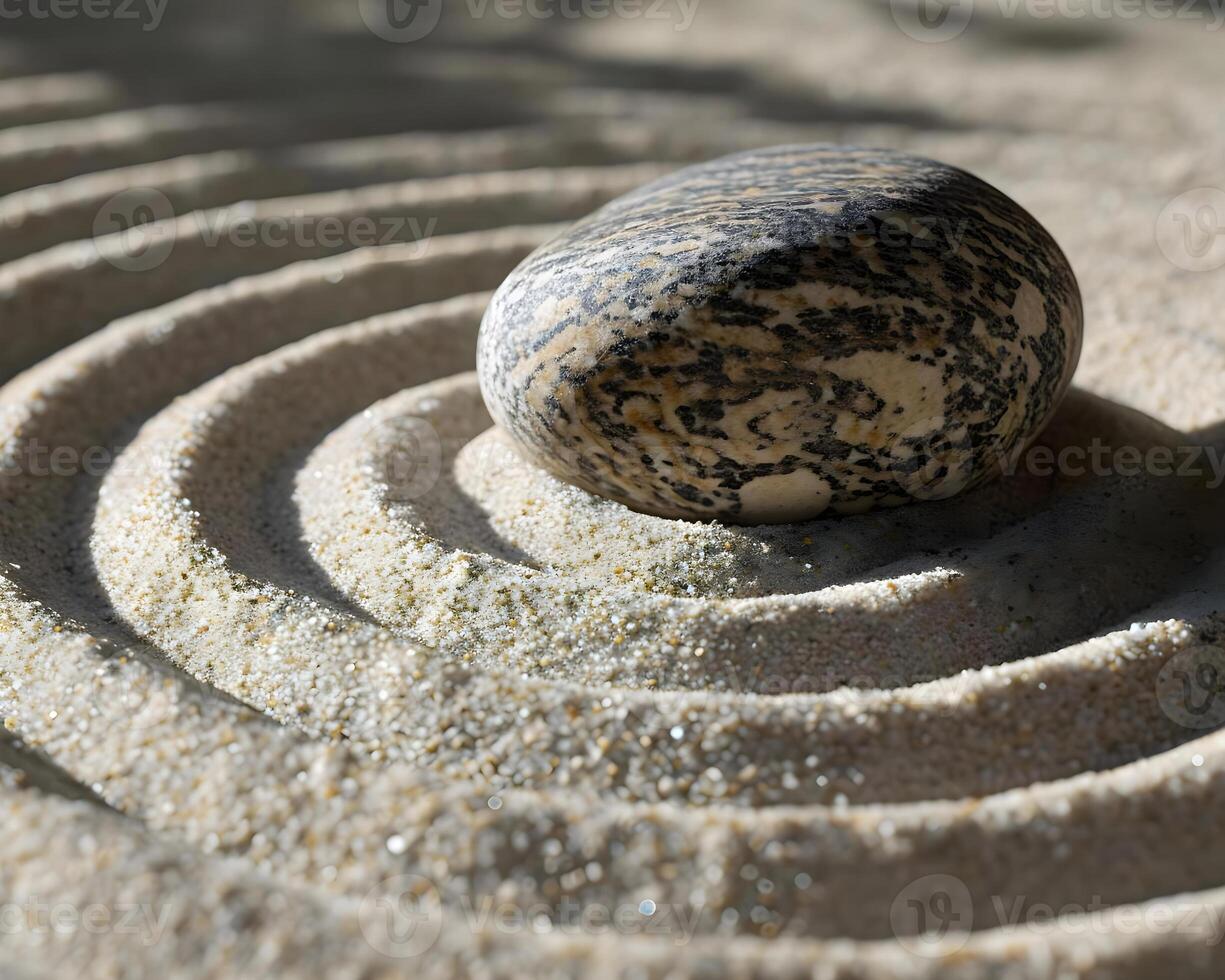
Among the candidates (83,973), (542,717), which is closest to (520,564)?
(542,717)

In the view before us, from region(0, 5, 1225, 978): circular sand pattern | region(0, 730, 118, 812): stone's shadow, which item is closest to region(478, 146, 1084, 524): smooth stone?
region(0, 5, 1225, 978): circular sand pattern

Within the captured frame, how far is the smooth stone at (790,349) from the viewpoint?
1718mm

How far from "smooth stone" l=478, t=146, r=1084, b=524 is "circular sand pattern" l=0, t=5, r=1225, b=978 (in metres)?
0.12

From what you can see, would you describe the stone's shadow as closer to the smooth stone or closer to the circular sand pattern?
the circular sand pattern

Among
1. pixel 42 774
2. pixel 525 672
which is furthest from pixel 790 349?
pixel 42 774

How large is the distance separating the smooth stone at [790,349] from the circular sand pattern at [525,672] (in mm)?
119

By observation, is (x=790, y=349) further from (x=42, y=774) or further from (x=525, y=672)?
(x=42, y=774)

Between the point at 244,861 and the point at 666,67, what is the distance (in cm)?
393

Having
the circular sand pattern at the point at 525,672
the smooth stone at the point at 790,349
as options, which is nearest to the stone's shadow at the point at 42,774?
the circular sand pattern at the point at 525,672

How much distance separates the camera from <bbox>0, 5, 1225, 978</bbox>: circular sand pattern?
47.6 inches

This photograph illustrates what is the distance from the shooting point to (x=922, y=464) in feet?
5.99

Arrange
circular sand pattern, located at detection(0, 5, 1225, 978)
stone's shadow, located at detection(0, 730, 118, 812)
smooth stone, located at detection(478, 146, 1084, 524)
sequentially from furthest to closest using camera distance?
1. smooth stone, located at detection(478, 146, 1084, 524)
2. stone's shadow, located at detection(0, 730, 118, 812)
3. circular sand pattern, located at detection(0, 5, 1225, 978)

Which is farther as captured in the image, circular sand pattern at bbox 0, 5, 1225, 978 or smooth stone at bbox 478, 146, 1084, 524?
smooth stone at bbox 478, 146, 1084, 524

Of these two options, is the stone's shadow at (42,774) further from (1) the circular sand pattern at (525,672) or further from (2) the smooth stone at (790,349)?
(2) the smooth stone at (790,349)
